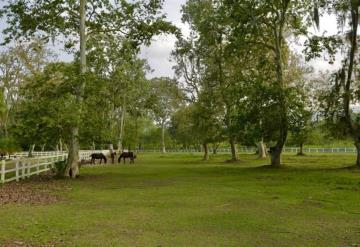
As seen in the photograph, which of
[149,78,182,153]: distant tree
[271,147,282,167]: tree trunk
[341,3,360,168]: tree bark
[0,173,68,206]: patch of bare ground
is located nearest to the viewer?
[0,173,68,206]: patch of bare ground

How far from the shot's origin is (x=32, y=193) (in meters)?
16.5

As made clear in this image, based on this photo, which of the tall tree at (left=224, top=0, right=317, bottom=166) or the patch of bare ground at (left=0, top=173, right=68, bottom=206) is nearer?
the patch of bare ground at (left=0, top=173, right=68, bottom=206)

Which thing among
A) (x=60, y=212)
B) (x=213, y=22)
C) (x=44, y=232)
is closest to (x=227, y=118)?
(x=213, y=22)

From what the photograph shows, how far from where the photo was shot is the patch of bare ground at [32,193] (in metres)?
14.3

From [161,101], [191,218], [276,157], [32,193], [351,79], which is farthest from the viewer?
[161,101]

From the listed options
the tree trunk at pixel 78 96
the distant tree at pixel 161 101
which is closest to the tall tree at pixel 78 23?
the tree trunk at pixel 78 96

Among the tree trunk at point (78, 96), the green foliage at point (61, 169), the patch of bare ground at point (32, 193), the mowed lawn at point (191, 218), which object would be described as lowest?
the mowed lawn at point (191, 218)

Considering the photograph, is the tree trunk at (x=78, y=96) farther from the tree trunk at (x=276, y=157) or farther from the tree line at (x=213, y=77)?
the tree trunk at (x=276, y=157)

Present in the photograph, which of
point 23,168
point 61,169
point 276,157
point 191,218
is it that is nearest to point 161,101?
point 276,157

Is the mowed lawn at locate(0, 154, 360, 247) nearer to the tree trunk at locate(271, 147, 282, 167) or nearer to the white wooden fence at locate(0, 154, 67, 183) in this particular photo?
the white wooden fence at locate(0, 154, 67, 183)

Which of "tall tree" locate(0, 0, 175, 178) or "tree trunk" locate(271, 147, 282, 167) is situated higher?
"tall tree" locate(0, 0, 175, 178)

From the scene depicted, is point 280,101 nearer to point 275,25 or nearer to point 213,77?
point 275,25

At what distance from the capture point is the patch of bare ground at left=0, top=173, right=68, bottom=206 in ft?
46.9

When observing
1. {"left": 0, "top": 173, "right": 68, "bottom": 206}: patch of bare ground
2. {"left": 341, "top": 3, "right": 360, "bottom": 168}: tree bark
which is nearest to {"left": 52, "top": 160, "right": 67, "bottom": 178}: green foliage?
{"left": 0, "top": 173, "right": 68, "bottom": 206}: patch of bare ground
